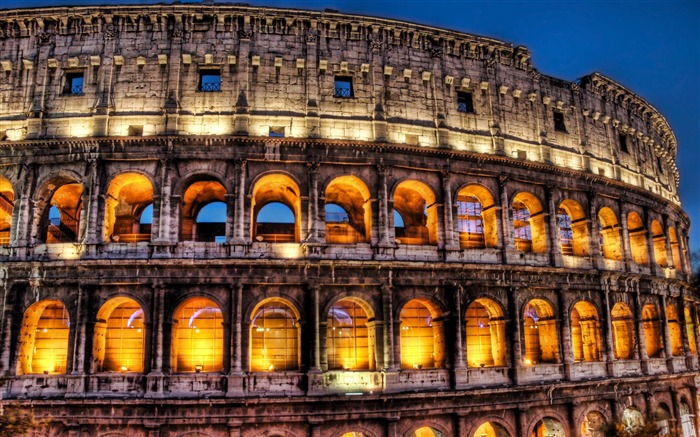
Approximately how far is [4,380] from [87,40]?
1192cm

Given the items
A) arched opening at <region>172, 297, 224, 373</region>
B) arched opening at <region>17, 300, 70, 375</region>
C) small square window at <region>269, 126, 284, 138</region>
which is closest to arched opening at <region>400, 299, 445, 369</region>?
arched opening at <region>172, 297, 224, 373</region>

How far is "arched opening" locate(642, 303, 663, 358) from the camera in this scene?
25656mm

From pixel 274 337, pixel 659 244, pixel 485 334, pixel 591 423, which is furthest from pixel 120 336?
pixel 659 244

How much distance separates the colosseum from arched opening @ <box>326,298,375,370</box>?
79 millimetres

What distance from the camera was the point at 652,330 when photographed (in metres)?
25.9

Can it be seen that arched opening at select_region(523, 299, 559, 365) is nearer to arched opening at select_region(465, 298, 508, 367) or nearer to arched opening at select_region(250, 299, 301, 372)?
arched opening at select_region(465, 298, 508, 367)

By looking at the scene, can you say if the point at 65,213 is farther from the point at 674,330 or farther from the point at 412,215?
the point at 674,330

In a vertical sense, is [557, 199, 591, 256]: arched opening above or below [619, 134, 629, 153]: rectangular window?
below

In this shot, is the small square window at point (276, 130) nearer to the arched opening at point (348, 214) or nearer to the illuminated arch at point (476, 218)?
the arched opening at point (348, 214)

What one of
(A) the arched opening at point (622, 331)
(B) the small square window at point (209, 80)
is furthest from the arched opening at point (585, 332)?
(B) the small square window at point (209, 80)

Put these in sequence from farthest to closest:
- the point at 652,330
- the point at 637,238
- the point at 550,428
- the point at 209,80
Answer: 1. the point at 637,238
2. the point at 652,330
3. the point at 550,428
4. the point at 209,80

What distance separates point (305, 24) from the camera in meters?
21.0

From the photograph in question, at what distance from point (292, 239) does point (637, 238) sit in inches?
640

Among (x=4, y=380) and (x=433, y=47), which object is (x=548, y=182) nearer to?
(x=433, y=47)
